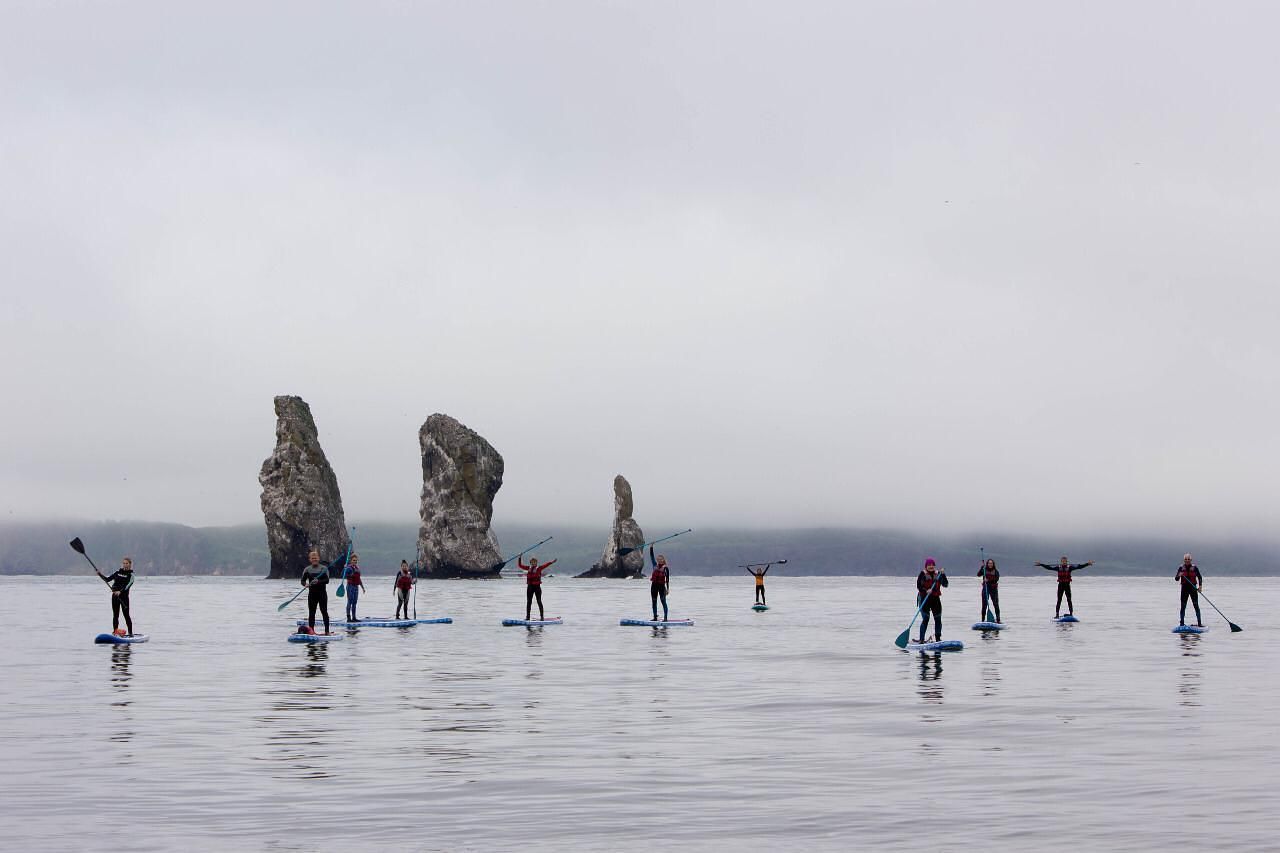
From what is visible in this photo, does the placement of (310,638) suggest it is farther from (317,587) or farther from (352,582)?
(352,582)

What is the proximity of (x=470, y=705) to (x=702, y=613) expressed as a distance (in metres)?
53.3

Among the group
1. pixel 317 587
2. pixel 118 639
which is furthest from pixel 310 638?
pixel 118 639

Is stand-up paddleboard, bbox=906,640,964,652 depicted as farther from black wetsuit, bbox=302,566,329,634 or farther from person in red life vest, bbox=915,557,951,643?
black wetsuit, bbox=302,566,329,634

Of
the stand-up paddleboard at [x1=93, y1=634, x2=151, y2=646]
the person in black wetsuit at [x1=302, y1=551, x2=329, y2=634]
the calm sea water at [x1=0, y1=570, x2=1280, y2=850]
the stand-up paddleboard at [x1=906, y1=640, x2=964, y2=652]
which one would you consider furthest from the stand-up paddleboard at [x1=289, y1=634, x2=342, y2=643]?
the stand-up paddleboard at [x1=906, y1=640, x2=964, y2=652]

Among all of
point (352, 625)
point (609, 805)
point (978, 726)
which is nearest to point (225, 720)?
point (609, 805)

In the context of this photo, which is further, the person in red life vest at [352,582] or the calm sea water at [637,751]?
the person in red life vest at [352,582]

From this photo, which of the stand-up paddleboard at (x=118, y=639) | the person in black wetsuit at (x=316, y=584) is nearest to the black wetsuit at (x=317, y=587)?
the person in black wetsuit at (x=316, y=584)

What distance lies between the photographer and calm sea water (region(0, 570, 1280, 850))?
14.2 metres

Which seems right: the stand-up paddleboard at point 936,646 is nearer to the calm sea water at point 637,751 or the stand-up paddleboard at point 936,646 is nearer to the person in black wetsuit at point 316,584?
the calm sea water at point 637,751

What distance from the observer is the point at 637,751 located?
20.0m

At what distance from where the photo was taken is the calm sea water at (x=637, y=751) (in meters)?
14.2

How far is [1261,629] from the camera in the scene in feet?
198

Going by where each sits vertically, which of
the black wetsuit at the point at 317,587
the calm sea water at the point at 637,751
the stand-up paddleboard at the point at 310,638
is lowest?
the stand-up paddleboard at the point at 310,638

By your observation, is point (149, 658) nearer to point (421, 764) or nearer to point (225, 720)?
point (225, 720)
